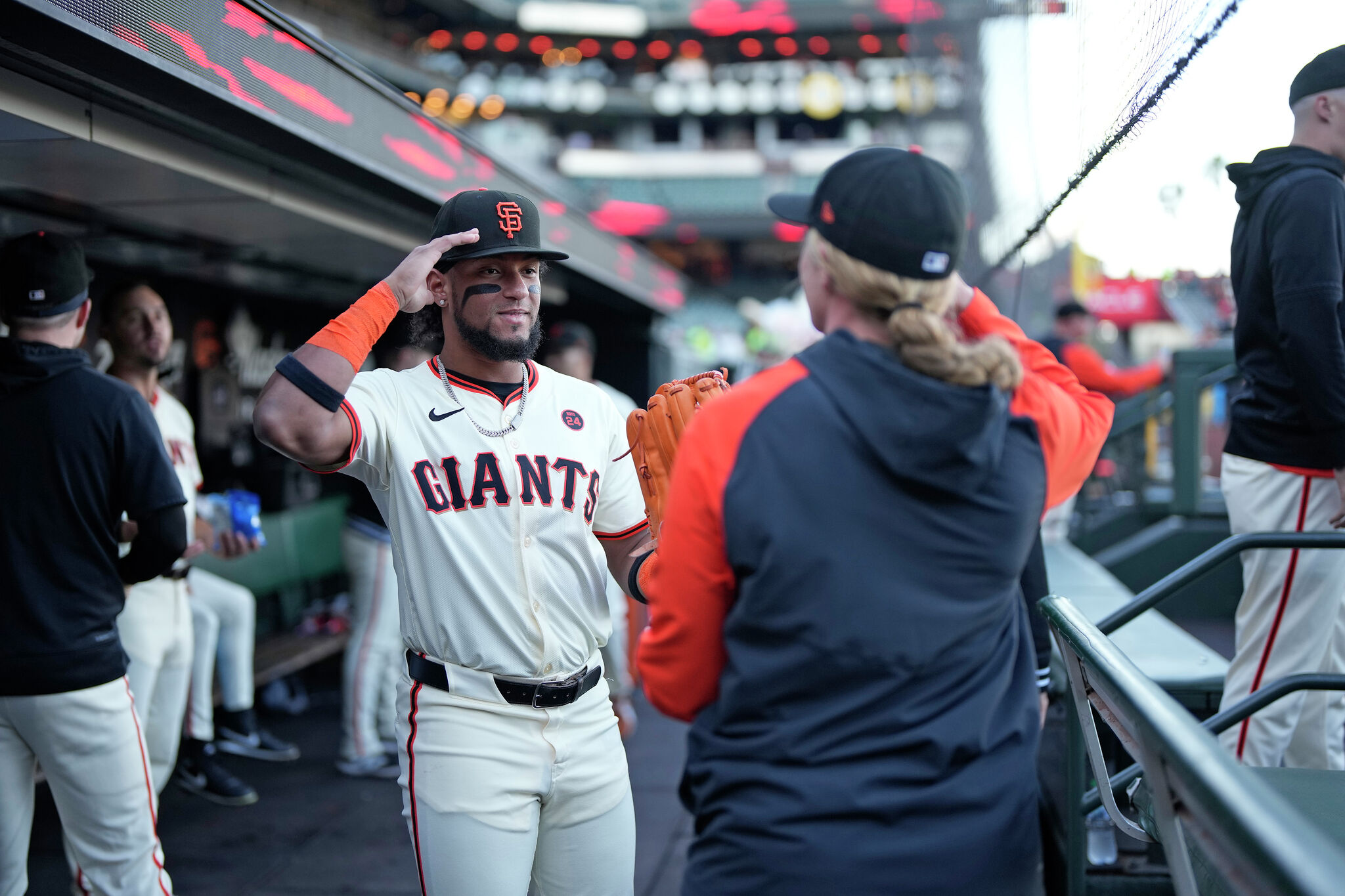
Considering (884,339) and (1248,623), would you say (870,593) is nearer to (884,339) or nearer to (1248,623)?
(884,339)

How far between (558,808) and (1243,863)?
1.46 m

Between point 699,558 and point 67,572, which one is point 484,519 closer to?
point 699,558

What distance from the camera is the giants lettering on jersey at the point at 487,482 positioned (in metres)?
2.19

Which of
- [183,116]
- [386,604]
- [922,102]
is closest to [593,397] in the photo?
[183,116]

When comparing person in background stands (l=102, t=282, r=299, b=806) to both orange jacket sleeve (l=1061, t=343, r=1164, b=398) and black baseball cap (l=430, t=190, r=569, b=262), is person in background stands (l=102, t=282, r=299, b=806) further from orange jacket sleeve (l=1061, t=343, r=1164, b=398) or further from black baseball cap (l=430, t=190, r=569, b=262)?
orange jacket sleeve (l=1061, t=343, r=1164, b=398)

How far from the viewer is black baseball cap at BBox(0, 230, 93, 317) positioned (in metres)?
2.71

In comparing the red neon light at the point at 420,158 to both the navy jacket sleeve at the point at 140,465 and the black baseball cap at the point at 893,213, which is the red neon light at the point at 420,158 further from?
the black baseball cap at the point at 893,213

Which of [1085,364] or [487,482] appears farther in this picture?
[1085,364]

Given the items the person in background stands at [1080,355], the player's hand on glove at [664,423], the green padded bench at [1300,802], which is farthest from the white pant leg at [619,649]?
the person in background stands at [1080,355]

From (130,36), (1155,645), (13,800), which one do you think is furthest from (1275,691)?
(13,800)

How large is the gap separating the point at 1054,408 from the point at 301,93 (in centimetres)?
259

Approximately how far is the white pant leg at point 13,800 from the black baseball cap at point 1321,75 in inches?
154

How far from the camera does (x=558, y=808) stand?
2197mm

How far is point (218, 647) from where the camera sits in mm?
5188
